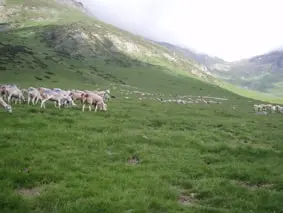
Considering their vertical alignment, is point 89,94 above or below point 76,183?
above

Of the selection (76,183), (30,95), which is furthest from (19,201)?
(30,95)

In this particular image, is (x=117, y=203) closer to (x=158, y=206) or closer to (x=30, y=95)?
(x=158, y=206)

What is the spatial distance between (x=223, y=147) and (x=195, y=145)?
1.70m

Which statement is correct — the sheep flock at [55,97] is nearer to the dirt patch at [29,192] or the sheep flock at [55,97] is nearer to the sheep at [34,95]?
the sheep at [34,95]

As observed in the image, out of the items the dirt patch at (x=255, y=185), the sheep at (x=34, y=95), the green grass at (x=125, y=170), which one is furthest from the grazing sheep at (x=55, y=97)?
the dirt patch at (x=255, y=185)

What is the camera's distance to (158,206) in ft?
38.9

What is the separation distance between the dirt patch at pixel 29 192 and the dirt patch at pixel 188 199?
5.17m

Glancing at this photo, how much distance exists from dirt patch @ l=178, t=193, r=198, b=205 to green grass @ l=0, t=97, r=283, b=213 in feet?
0.38

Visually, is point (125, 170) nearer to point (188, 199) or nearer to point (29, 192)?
point (188, 199)

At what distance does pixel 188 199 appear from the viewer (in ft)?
43.3

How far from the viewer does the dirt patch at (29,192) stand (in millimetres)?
12188

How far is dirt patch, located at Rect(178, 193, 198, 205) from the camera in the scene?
1286 centimetres

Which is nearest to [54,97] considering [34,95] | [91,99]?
[34,95]

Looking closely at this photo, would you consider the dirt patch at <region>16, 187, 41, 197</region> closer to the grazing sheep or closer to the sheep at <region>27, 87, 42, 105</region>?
the grazing sheep
